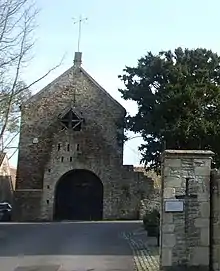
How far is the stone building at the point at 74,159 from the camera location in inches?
1550

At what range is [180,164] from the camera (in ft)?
42.1

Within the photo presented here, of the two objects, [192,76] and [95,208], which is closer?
[192,76]

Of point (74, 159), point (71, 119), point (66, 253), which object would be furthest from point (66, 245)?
point (71, 119)

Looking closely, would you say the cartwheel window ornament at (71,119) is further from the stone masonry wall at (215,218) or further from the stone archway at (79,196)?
the stone masonry wall at (215,218)

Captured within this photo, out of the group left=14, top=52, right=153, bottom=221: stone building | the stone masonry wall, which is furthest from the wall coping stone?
left=14, top=52, right=153, bottom=221: stone building

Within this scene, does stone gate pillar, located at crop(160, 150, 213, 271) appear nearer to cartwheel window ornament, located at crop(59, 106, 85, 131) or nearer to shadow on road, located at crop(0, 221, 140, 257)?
shadow on road, located at crop(0, 221, 140, 257)

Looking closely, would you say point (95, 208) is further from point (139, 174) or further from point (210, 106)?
point (210, 106)

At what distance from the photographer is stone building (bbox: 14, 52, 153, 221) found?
3938cm

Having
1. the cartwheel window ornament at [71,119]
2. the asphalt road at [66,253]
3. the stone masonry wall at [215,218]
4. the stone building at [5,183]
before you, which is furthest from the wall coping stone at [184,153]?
the stone building at [5,183]

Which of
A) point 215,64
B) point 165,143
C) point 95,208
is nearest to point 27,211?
point 95,208

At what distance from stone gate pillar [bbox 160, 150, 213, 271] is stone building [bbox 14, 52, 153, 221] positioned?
2551 cm

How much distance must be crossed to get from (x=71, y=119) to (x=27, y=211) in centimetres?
741

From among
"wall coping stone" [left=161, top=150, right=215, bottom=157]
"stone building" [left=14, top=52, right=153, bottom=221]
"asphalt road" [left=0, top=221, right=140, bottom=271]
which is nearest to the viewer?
"wall coping stone" [left=161, top=150, right=215, bottom=157]

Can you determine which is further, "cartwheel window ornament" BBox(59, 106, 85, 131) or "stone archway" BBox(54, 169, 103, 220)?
"cartwheel window ornament" BBox(59, 106, 85, 131)
